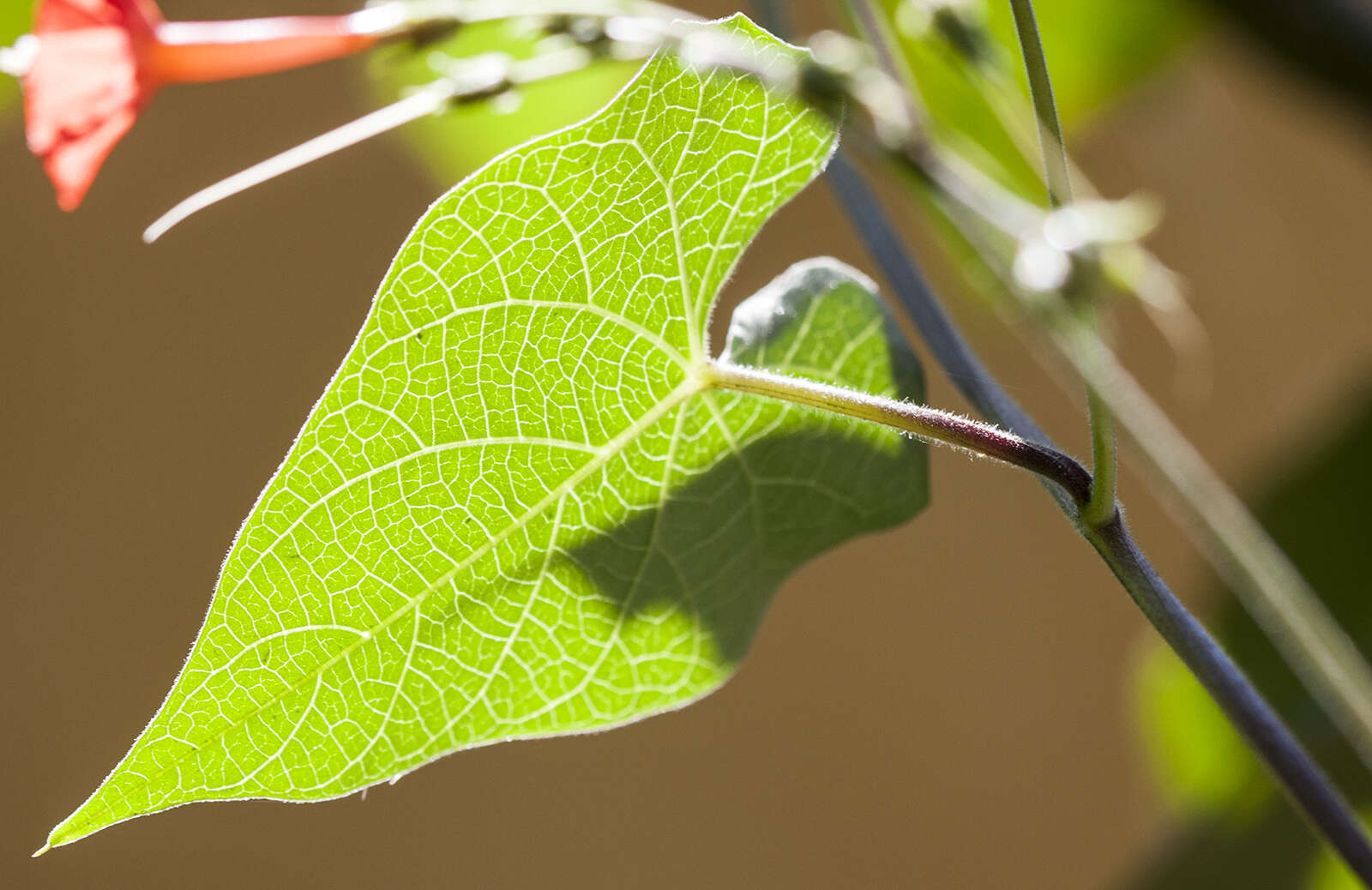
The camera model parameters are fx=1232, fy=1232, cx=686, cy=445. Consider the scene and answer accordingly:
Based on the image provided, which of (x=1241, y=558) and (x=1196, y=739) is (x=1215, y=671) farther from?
(x=1196, y=739)

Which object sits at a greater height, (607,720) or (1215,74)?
(1215,74)

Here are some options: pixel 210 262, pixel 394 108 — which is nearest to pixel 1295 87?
pixel 394 108

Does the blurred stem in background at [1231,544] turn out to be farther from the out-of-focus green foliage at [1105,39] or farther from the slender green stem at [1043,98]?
the out-of-focus green foliage at [1105,39]

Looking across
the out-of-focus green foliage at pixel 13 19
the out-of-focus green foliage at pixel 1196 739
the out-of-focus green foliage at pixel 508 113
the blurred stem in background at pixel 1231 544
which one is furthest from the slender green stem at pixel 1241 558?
the out-of-focus green foliage at pixel 13 19

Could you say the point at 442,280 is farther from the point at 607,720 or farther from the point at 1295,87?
the point at 1295,87

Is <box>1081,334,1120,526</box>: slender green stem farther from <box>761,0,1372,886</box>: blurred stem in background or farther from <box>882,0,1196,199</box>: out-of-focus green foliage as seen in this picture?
<box>882,0,1196,199</box>: out-of-focus green foliage

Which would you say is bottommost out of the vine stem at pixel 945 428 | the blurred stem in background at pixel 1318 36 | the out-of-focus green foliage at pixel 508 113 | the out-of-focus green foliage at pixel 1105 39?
the vine stem at pixel 945 428
